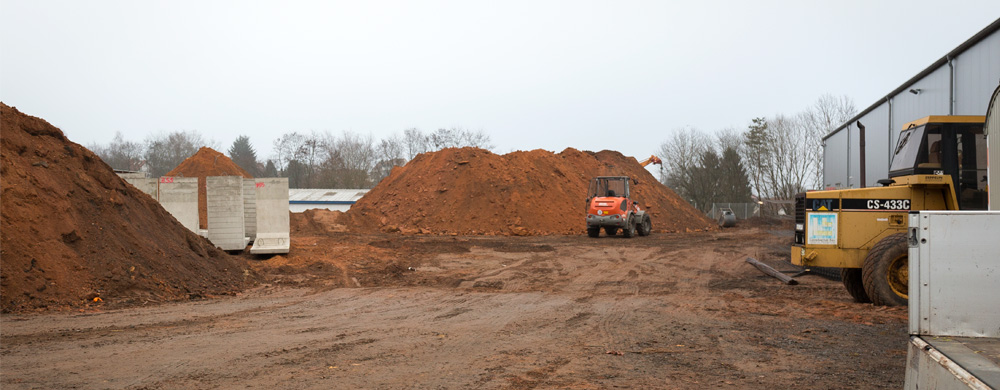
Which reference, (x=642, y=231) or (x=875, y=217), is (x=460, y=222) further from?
(x=875, y=217)

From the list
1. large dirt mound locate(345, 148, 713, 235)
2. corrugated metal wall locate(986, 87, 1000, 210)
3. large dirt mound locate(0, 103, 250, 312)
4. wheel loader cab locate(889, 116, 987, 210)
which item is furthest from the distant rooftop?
corrugated metal wall locate(986, 87, 1000, 210)

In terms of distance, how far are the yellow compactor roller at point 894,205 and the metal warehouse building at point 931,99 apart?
496cm

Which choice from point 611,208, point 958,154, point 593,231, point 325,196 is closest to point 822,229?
point 958,154

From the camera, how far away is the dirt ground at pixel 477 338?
18.7 feet

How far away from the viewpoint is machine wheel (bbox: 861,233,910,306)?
30.5 ft

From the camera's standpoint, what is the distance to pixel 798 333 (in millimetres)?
7879

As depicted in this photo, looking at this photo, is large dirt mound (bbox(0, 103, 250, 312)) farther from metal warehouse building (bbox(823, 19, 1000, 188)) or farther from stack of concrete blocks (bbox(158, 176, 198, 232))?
metal warehouse building (bbox(823, 19, 1000, 188))

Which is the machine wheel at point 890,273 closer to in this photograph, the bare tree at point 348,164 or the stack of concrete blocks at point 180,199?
the stack of concrete blocks at point 180,199

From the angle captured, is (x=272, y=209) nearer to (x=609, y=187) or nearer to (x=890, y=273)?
(x=890, y=273)

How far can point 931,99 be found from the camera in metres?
18.1

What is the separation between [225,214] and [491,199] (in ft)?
68.9

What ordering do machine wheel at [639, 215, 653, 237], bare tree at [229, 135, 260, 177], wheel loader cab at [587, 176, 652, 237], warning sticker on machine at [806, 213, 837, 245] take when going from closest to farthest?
warning sticker on machine at [806, 213, 837, 245]
wheel loader cab at [587, 176, 652, 237]
machine wheel at [639, 215, 653, 237]
bare tree at [229, 135, 260, 177]

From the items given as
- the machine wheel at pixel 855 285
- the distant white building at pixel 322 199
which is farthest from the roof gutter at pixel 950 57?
the distant white building at pixel 322 199

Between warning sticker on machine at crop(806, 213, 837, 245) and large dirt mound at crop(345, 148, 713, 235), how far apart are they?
926 inches
